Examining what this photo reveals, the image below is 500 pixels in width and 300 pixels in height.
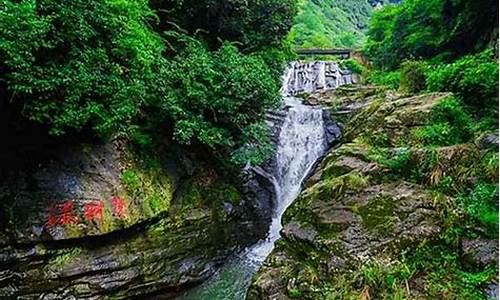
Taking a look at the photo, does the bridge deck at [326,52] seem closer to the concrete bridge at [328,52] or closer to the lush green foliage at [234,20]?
the concrete bridge at [328,52]

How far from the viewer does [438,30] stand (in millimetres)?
15281

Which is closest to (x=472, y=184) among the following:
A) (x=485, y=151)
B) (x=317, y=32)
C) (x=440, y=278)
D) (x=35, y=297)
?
(x=485, y=151)

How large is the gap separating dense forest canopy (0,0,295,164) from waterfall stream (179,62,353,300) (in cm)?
221

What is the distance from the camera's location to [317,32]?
44.4m

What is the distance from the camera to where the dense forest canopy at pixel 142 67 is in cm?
571

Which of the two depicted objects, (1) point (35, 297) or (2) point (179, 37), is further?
(2) point (179, 37)

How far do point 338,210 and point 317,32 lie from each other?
41.5m

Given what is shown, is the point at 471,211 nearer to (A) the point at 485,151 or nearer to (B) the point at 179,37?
(A) the point at 485,151

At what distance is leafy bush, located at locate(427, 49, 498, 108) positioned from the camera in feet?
21.6

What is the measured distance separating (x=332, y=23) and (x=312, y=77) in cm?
3632

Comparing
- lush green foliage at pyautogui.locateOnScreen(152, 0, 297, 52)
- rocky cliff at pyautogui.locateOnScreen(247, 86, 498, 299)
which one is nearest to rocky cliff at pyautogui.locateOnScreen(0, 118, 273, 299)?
rocky cliff at pyautogui.locateOnScreen(247, 86, 498, 299)
